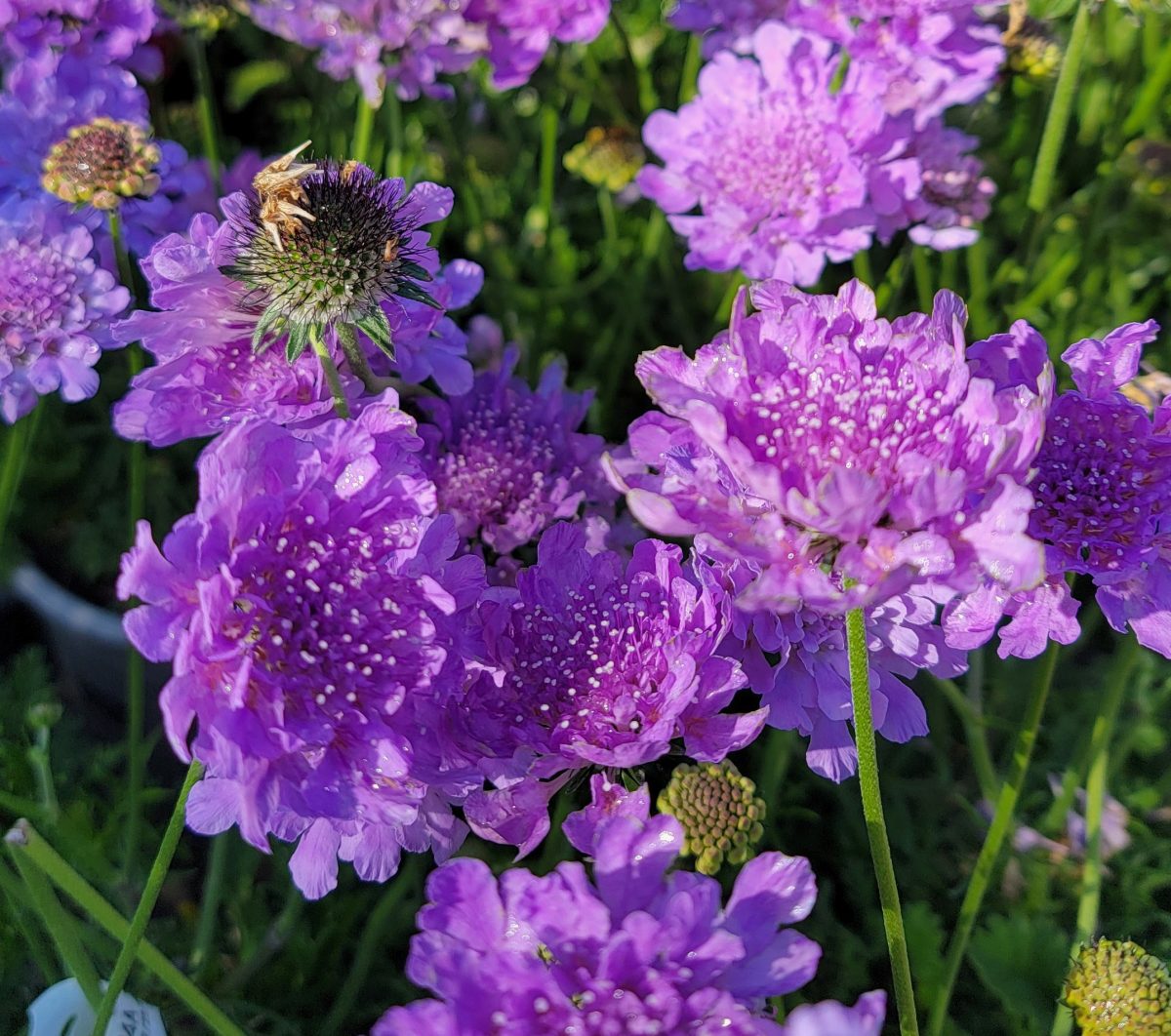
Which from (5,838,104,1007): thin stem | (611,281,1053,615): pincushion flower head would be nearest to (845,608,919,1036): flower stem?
(611,281,1053,615): pincushion flower head

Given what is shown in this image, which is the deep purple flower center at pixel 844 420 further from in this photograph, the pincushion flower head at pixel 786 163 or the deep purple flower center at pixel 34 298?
the deep purple flower center at pixel 34 298

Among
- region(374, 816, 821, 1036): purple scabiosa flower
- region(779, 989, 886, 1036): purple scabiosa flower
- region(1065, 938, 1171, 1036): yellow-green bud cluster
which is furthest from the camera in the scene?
region(1065, 938, 1171, 1036): yellow-green bud cluster

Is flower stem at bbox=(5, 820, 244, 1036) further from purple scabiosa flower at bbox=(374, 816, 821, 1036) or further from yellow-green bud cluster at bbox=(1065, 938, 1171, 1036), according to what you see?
yellow-green bud cluster at bbox=(1065, 938, 1171, 1036)

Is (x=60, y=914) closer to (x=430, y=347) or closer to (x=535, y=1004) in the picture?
(x=535, y=1004)

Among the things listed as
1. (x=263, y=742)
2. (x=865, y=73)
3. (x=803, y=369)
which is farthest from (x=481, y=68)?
(x=263, y=742)

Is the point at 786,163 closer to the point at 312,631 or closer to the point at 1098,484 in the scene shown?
the point at 1098,484

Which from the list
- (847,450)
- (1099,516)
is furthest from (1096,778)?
(847,450)

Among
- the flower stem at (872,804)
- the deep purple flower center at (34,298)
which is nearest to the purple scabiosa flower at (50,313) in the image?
the deep purple flower center at (34,298)
